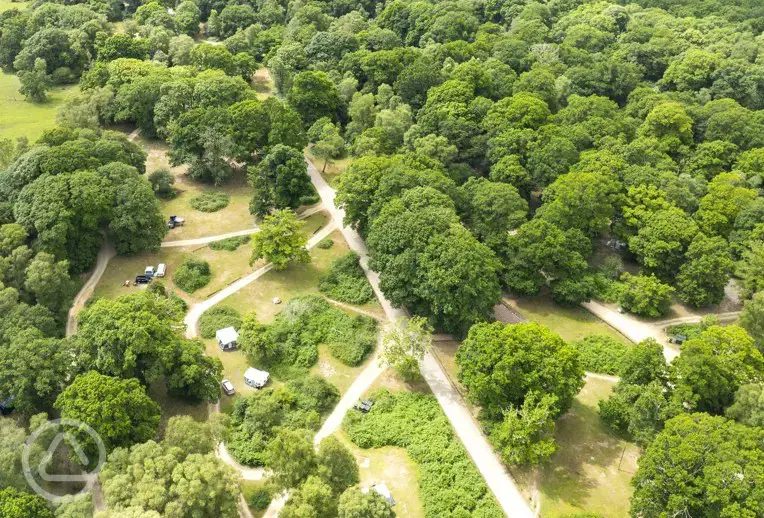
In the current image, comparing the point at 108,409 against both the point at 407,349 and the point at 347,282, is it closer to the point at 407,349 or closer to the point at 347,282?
the point at 407,349

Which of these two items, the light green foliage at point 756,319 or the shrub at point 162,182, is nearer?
the light green foliage at point 756,319

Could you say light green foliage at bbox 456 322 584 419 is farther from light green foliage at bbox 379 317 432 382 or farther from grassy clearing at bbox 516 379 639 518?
light green foliage at bbox 379 317 432 382

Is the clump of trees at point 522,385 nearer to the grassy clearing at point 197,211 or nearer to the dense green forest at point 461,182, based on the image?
the dense green forest at point 461,182

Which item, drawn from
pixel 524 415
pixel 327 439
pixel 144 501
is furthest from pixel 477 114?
pixel 144 501

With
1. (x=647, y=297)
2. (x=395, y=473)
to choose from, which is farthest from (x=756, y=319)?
(x=395, y=473)

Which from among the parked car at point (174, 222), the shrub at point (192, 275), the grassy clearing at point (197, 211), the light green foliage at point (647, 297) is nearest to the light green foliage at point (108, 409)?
the shrub at point (192, 275)

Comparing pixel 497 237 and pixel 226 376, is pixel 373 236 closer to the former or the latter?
pixel 497 237

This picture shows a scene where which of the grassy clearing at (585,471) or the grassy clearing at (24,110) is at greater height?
the grassy clearing at (24,110)
